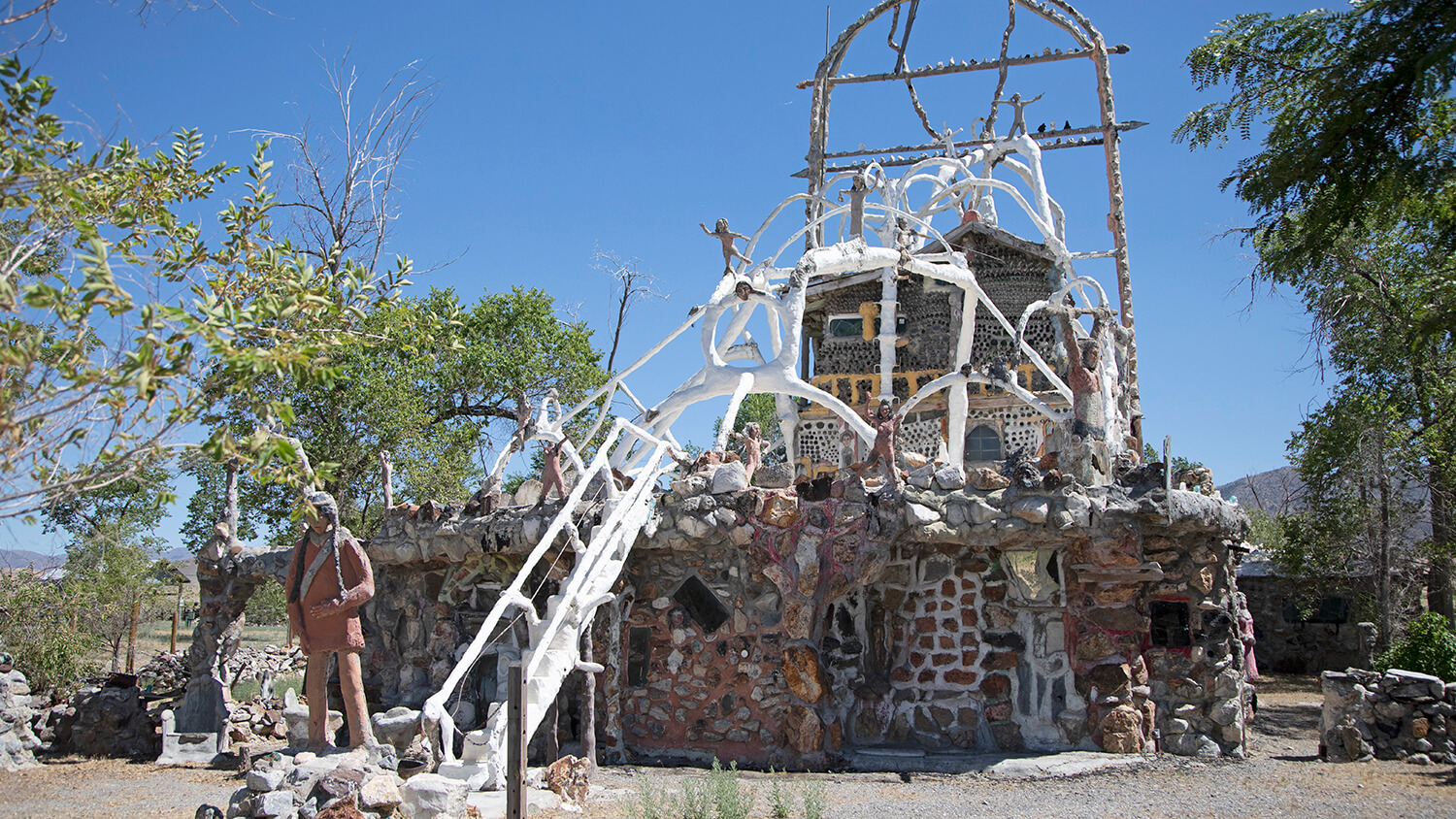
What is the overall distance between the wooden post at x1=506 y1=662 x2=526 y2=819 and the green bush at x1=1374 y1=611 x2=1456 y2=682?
10703 millimetres

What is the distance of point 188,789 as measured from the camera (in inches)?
360

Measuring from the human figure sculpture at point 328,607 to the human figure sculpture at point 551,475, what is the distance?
8.75 ft

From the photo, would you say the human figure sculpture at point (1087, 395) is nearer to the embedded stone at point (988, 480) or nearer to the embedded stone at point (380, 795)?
the embedded stone at point (988, 480)

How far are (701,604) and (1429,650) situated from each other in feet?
28.1

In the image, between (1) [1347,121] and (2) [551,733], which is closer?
(1) [1347,121]

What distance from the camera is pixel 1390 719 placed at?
32.0 feet

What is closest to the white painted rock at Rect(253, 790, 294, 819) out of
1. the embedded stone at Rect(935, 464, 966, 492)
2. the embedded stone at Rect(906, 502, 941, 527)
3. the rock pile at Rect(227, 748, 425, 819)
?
the rock pile at Rect(227, 748, 425, 819)

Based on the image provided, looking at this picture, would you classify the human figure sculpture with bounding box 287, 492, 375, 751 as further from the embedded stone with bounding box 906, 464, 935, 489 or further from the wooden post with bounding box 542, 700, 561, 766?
the embedded stone with bounding box 906, 464, 935, 489

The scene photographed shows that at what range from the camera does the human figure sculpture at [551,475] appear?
10.7 meters

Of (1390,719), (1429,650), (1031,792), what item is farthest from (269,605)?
(1390,719)

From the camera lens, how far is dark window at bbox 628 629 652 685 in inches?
411

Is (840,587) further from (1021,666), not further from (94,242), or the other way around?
(94,242)

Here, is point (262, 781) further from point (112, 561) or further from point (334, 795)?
point (112, 561)

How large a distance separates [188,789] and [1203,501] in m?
9.39
